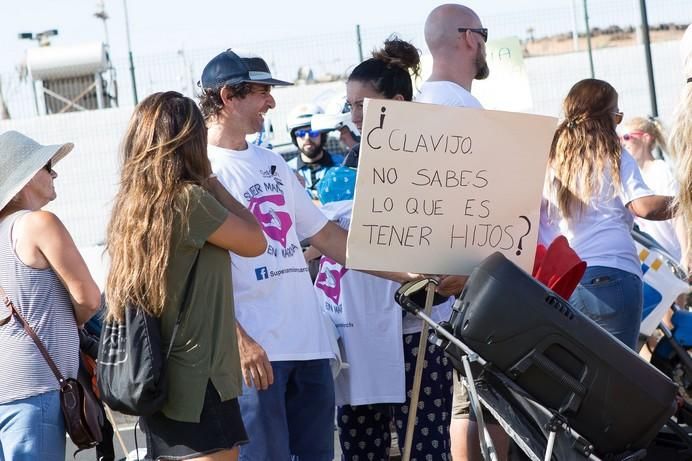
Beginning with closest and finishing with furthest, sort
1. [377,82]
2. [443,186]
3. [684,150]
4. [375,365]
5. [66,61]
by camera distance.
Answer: [684,150], [443,186], [375,365], [377,82], [66,61]

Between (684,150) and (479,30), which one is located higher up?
(479,30)

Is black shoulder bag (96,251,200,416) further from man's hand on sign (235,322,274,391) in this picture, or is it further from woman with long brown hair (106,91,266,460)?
man's hand on sign (235,322,274,391)

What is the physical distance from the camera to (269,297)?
167 inches

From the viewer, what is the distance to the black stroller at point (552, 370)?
3662 mm

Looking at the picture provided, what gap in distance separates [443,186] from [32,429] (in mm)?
1647

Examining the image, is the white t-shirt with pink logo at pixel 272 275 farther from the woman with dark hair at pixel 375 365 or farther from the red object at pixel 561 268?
the red object at pixel 561 268

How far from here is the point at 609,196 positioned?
5.37 metres

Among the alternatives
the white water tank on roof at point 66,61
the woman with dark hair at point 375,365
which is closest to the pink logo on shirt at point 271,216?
the woman with dark hair at point 375,365

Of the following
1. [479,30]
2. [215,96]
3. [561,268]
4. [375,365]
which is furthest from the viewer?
[479,30]

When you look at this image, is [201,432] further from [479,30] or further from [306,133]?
[306,133]

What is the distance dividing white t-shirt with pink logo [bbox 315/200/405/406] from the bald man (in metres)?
0.48

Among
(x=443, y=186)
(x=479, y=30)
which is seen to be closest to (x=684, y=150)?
(x=443, y=186)

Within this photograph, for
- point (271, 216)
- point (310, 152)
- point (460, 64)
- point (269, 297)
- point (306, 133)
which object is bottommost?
point (269, 297)

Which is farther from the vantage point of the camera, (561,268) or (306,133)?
(306,133)
